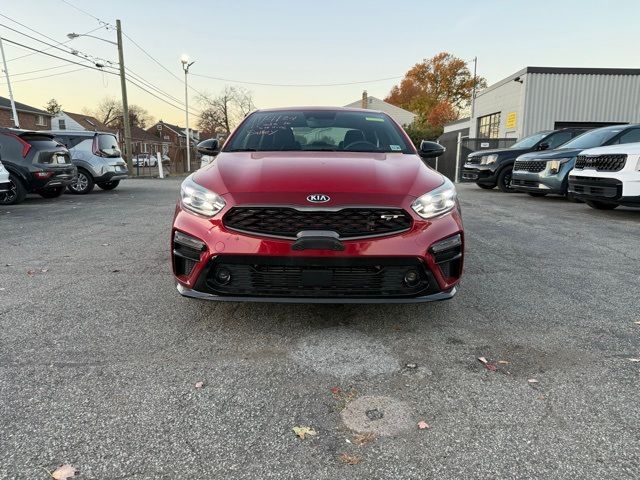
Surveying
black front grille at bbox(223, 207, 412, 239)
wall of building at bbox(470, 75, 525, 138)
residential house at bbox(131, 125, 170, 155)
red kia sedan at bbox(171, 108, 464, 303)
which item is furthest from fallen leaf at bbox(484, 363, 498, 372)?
residential house at bbox(131, 125, 170, 155)

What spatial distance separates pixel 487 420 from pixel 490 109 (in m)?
27.6

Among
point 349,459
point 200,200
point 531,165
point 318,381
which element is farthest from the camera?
point 531,165

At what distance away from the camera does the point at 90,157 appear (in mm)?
12469

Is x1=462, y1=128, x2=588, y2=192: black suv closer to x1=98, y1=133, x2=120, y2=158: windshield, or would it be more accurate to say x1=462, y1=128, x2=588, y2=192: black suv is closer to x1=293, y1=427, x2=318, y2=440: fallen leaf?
x1=98, y1=133, x2=120, y2=158: windshield

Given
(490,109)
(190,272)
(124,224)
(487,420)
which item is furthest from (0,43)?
(487,420)

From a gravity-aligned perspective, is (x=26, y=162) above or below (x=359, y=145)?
below

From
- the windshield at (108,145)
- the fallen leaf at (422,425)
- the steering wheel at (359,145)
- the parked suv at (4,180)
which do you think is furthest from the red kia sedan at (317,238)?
the windshield at (108,145)

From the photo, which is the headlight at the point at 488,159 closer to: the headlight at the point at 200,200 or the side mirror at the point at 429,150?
the side mirror at the point at 429,150

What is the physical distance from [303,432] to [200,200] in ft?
5.21

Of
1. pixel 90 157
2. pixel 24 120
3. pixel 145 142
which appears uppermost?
pixel 24 120

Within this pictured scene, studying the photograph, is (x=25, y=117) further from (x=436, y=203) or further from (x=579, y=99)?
(x=436, y=203)

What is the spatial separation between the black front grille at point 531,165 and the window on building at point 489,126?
1592cm

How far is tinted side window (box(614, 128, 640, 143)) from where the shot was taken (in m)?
9.25

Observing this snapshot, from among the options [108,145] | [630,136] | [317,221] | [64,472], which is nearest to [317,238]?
[317,221]
